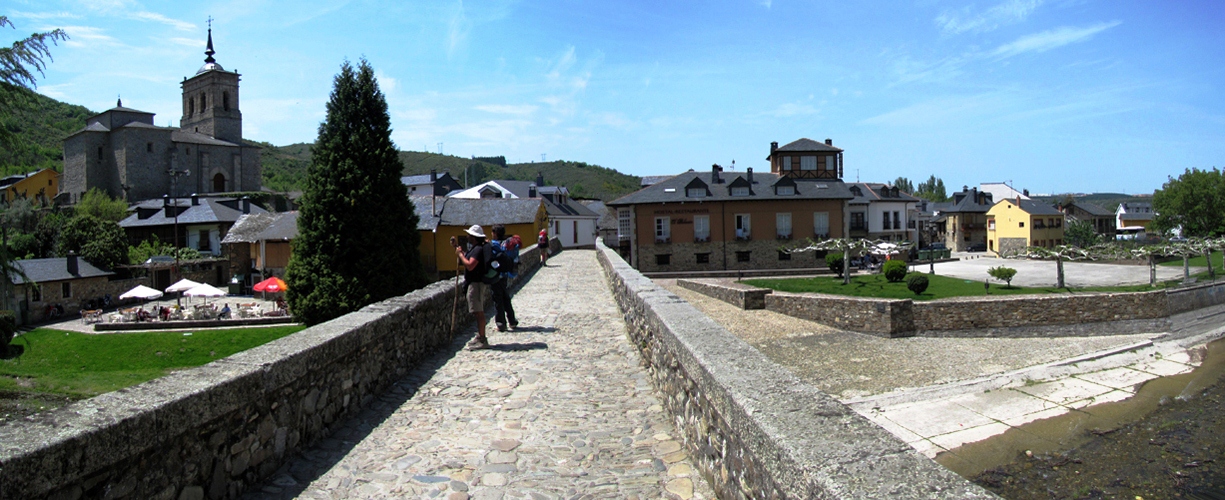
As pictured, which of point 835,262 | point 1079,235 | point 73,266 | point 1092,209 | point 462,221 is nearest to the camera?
point 835,262

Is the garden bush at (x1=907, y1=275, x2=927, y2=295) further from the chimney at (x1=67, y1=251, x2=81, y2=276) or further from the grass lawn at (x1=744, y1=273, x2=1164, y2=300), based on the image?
the chimney at (x1=67, y1=251, x2=81, y2=276)

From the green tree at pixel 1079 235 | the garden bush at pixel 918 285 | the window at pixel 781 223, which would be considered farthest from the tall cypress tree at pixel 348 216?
the green tree at pixel 1079 235

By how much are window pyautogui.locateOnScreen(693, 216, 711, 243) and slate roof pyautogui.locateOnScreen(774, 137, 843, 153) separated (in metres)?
11.9

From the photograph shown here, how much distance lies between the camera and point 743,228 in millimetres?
42000

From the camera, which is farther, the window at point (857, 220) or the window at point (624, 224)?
the window at point (857, 220)

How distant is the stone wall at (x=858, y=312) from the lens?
24547 mm

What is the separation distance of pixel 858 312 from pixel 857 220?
1096 inches

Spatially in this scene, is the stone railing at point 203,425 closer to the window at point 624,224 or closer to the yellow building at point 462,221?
the yellow building at point 462,221

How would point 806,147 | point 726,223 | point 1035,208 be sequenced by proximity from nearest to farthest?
point 726,223, point 806,147, point 1035,208

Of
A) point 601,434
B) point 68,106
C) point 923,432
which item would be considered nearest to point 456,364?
point 601,434

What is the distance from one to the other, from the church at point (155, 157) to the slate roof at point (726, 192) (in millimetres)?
53004

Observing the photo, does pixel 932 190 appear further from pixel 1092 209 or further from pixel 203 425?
pixel 203 425

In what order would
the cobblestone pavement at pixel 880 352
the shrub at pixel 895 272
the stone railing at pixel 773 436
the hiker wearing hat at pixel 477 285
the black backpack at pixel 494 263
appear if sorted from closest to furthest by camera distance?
1. the stone railing at pixel 773 436
2. the hiker wearing hat at pixel 477 285
3. the black backpack at pixel 494 263
4. the cobblestone pavement at pixel 880 352
5. the shrub at pixel 895 272

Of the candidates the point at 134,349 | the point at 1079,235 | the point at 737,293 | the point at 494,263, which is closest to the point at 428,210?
the point at 134,349
